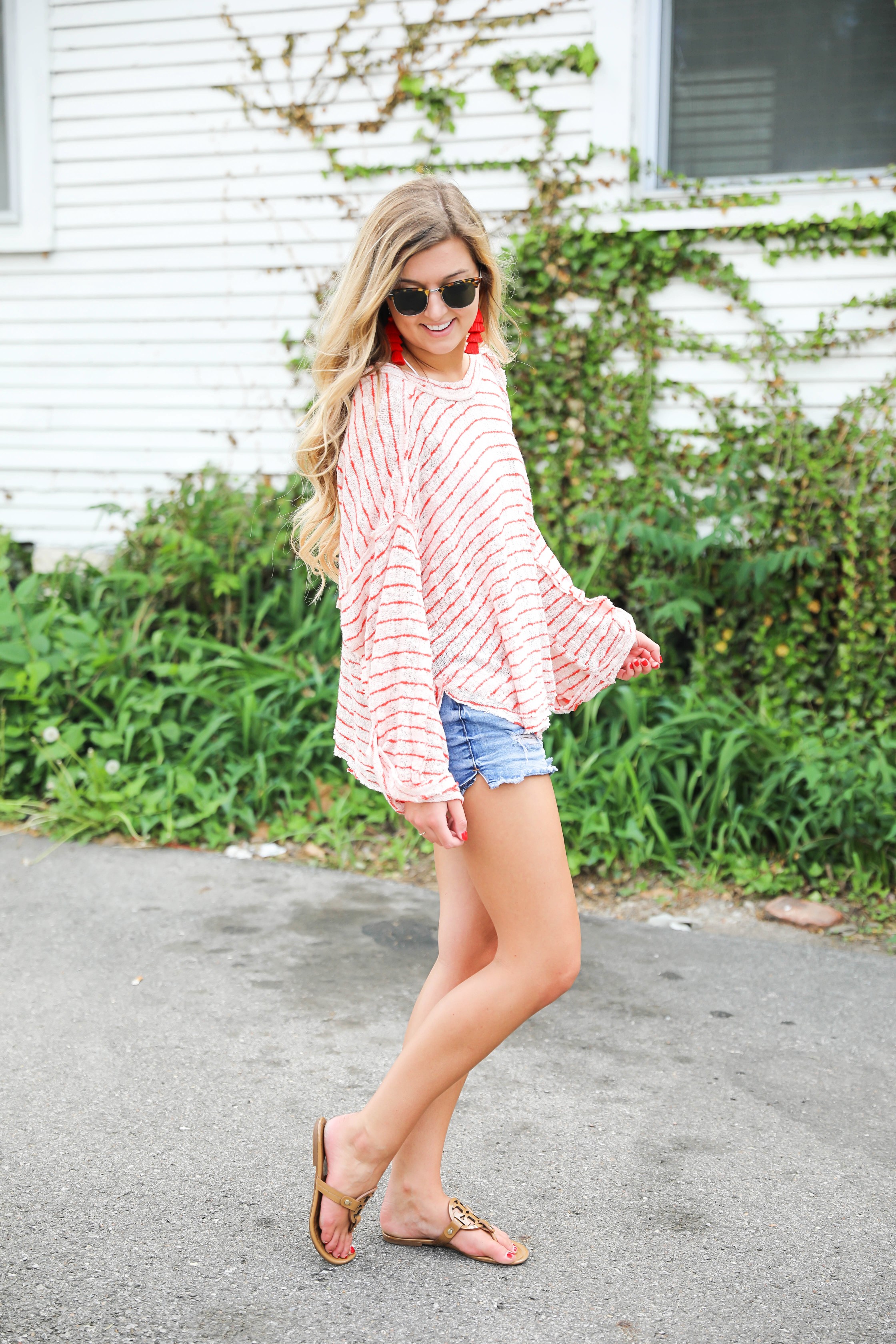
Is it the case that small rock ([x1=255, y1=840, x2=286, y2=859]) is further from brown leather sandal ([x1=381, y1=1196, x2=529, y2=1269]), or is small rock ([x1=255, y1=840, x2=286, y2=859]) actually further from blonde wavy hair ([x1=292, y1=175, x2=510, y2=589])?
blonde wavy hair ([x1=292, y1=175, x2=510, y2=589])

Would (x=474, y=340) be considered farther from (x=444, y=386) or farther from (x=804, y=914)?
(x=804, y=914)

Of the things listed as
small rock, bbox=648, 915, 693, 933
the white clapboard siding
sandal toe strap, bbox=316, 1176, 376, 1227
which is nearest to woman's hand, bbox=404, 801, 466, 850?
sandal toe strap, bbox=316, 1176, 376, 1227

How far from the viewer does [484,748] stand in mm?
1803

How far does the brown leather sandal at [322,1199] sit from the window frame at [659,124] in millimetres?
4492

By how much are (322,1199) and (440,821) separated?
2.48 feet

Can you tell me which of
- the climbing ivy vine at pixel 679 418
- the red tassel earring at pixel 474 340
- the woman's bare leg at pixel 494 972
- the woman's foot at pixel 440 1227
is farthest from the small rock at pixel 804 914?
the red tassel earring at pixel 474 340

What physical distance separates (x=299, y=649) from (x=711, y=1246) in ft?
11.4

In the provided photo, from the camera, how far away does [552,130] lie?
520 centimetres

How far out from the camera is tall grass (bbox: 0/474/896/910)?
3.99 m

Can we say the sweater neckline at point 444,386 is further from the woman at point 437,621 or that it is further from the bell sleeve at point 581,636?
the bell sleeve at point 581,636

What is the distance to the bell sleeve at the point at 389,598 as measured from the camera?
5.67ft

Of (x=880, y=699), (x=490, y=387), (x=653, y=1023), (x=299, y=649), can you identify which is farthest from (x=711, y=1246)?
(x=299, y=649)

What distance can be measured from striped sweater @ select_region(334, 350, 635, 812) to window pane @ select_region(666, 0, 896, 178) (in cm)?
387

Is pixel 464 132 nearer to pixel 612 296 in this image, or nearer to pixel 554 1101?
pixel 612 296
